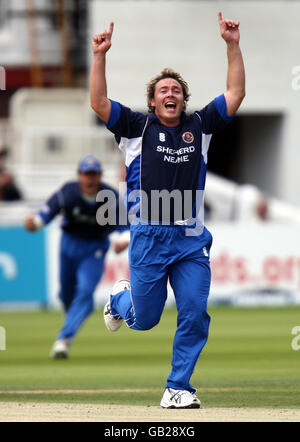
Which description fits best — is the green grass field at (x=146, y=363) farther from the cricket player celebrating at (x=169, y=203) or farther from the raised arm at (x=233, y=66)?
the raised arm at (x=233, y=66)

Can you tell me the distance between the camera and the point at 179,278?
8367mm

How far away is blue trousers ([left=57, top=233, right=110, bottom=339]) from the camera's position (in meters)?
12.9

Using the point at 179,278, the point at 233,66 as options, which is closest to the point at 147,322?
the point at 179,278

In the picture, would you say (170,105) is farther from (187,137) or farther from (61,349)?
(61,349)

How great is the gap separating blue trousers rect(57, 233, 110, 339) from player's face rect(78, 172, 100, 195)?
584 mm

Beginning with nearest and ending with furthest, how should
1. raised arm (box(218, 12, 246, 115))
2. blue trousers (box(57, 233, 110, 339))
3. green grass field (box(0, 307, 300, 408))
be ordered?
1. raised arm (box(218, 12, 246, 115))
2. green grass field (box(0, 307, 300, 408))
3. blue trousers (box(57, 233, 110, 339))

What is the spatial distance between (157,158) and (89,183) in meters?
4.81

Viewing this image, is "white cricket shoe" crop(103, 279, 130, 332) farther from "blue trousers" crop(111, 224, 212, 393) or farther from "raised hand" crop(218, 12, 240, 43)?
"raised hand" crop(218, 12, 240, 43)

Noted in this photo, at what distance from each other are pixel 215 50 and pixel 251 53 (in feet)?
2.90

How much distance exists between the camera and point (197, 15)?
26.8m

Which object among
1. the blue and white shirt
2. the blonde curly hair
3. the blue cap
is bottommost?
the blue cap

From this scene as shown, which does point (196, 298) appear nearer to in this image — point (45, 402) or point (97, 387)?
point (45, 402)

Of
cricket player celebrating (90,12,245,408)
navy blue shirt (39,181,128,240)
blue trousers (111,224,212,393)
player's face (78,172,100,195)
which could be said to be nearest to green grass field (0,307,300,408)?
blue trousers (111,224,212,393)
